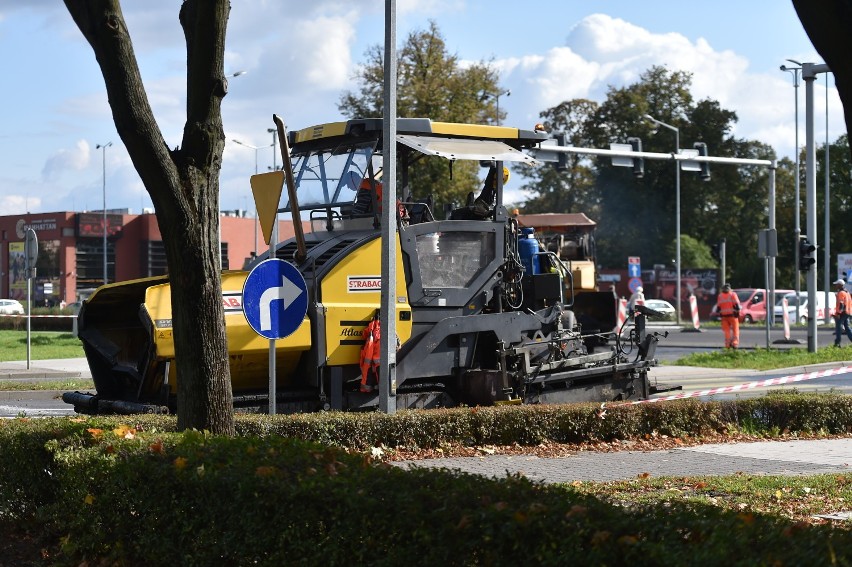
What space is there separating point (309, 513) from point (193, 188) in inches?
125

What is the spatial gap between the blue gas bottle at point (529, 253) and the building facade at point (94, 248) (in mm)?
55020

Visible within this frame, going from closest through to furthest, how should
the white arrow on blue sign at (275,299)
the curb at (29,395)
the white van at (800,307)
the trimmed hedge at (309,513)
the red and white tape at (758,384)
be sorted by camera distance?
1. the trimmed hedge at (309,513)
2. the white arrow on blue sign at (275,299)
3. the red and white tape at (758,384)
4. the curb at (29,395)
5. the white van at (800,307)

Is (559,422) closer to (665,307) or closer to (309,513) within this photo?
(309,513)

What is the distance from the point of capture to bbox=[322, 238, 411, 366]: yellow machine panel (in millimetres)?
12797

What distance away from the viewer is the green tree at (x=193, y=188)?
7.78 m

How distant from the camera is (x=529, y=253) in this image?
14.8 metres

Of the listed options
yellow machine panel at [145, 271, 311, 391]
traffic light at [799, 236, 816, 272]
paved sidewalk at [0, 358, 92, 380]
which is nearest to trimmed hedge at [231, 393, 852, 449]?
yellow machine panel at [145, 271, 311, 391]

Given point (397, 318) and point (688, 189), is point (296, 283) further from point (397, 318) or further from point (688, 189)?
point (688, 189)

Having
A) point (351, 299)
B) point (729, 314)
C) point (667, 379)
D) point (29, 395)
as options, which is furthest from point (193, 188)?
point (729, 314)

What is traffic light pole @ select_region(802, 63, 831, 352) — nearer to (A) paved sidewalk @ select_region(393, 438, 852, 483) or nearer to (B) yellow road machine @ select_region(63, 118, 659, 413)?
(B) yellow road machine @ select_region(63, 118, 659, 413)

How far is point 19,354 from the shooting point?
31.4 m

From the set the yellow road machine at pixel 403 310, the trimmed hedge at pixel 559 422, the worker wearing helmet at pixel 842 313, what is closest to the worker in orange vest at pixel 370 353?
the yellow road machine at pixel 403 310

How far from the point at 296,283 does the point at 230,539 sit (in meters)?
5.19

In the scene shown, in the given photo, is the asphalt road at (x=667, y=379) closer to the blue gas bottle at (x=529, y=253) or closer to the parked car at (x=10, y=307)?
the blue gas bottle at (x=529, y=253)
